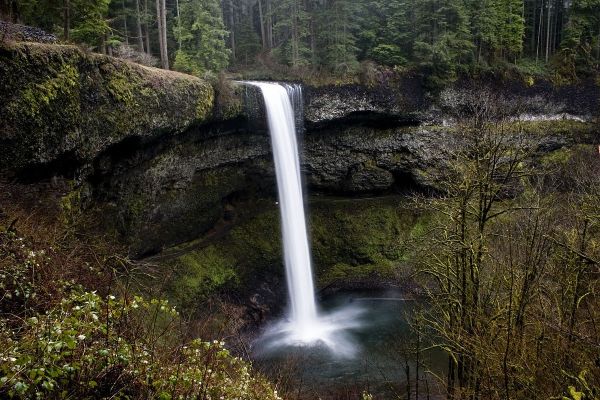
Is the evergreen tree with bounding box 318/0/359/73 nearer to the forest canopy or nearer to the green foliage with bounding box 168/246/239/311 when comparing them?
the forest canopy

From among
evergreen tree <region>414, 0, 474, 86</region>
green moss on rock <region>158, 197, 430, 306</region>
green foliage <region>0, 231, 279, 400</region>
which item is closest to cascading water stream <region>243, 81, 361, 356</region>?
green moss on rock <region>158, 197, 430, 306</region>

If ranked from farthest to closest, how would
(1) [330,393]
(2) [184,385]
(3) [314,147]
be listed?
(3) [314,147] → (1) [330,393] → (2) [184,385]

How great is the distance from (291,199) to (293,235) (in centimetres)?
199

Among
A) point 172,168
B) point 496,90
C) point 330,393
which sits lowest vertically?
point 330,393

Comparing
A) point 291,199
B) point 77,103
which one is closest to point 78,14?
point 77,103

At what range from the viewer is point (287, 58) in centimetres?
2748

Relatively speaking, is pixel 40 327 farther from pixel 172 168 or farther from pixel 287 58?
pixel 287 58

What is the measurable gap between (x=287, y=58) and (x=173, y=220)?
1362cm

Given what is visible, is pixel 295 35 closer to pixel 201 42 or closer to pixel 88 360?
pixel 201 42

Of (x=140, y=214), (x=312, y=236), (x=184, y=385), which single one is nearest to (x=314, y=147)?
(x=312, y=236)

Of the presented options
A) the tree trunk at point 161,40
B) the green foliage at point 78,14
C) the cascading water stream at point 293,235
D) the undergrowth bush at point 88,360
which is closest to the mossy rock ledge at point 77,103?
the green foliage at point 78,14

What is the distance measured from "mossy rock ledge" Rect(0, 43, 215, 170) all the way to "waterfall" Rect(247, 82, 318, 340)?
475 cm

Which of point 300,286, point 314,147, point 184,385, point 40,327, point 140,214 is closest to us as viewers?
point 40,327

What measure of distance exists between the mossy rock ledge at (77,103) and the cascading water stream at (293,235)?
5026 mm
